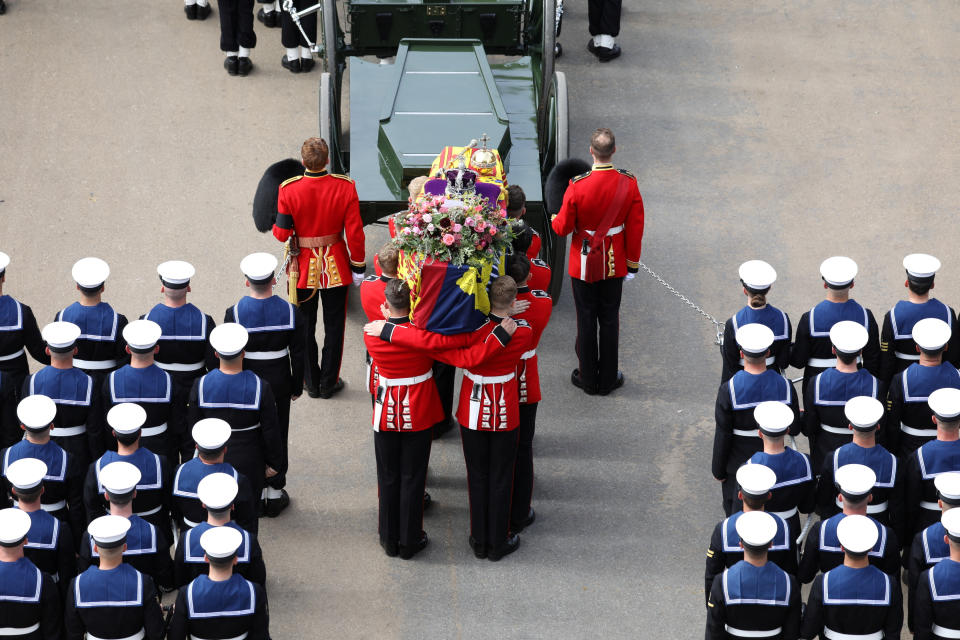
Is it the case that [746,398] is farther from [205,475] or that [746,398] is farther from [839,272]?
[205,475]

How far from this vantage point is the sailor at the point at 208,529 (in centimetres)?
621

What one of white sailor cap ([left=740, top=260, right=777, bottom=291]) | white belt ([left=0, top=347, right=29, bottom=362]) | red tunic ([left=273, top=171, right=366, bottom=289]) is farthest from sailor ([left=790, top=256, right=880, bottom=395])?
white belt ([left=0, top=347, right=29, bottom=362])

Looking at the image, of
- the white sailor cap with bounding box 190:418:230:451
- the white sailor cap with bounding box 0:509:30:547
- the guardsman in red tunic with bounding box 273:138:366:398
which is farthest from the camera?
the guardsman in red tunic with bounding box 273:138:366:398

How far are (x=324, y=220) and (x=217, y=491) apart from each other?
2.62m

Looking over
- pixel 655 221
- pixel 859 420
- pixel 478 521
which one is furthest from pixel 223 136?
pixel 859 420

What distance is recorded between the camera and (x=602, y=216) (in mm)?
8508

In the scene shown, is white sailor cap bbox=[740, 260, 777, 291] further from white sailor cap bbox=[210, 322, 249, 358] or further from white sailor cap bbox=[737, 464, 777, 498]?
white sailor cap bbox=[210, 322, 249, 358]

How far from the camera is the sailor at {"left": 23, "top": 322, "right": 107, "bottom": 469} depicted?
709 cm

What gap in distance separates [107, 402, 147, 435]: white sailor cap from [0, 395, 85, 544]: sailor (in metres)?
0.29

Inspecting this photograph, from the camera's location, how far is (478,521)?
24.8 ft

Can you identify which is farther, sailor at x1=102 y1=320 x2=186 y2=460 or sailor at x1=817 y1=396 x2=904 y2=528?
sailor at x1=102 y1=320 x2=186 y2=460

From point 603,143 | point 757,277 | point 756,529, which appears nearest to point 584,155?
point 603,143

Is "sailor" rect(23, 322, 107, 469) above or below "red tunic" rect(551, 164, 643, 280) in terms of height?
below

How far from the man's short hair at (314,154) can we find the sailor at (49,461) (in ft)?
7.63
